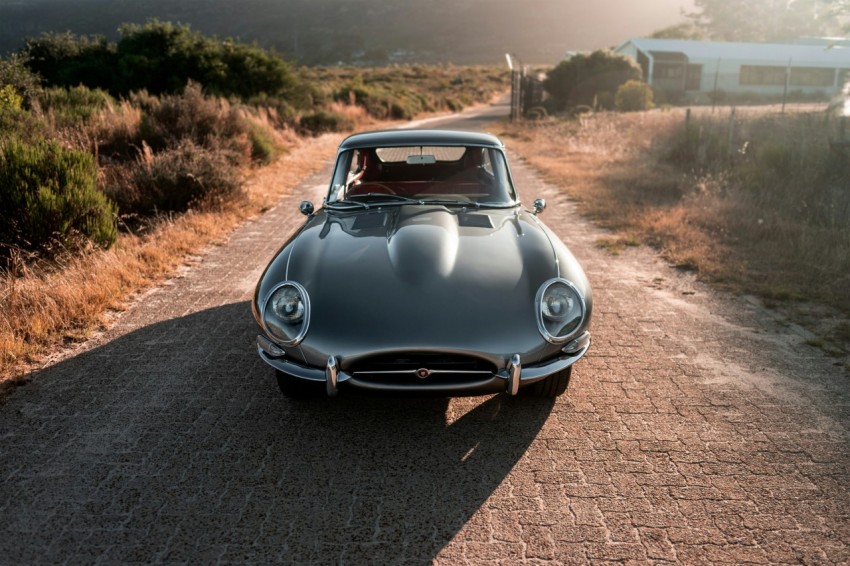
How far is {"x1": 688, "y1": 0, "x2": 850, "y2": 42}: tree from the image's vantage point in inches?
3314

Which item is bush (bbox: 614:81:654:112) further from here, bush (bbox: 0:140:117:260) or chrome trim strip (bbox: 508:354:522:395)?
chrome trim strip (bbox: 508:354:522:395)

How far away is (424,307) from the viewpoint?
3.59m

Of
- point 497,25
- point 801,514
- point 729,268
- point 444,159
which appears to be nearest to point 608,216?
point 729,268

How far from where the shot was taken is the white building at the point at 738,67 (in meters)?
50.6

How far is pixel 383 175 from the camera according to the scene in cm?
572

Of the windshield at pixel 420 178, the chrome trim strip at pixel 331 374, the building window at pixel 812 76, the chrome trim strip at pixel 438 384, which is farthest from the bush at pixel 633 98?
the chrome trim strip at pixel 331 374

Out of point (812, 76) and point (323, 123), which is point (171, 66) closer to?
point (323, 123)

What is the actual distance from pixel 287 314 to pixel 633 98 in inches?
1363

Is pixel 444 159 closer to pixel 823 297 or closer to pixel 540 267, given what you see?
pixel 540 267

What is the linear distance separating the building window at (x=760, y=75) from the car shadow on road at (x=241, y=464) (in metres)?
55.8

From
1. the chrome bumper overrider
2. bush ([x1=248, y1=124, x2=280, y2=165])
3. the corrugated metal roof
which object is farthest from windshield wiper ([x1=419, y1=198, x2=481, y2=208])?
the corrugated metal roof

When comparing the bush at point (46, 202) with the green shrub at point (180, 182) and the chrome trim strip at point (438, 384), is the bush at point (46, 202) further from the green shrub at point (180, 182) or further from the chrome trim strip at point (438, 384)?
the chrome trim strip at point (438, 384)

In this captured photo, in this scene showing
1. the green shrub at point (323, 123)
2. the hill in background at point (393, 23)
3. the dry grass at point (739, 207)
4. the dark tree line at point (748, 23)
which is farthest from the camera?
the hill in background at point (393, 23)

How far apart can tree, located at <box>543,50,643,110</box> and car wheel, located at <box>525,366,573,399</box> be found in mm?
38187
